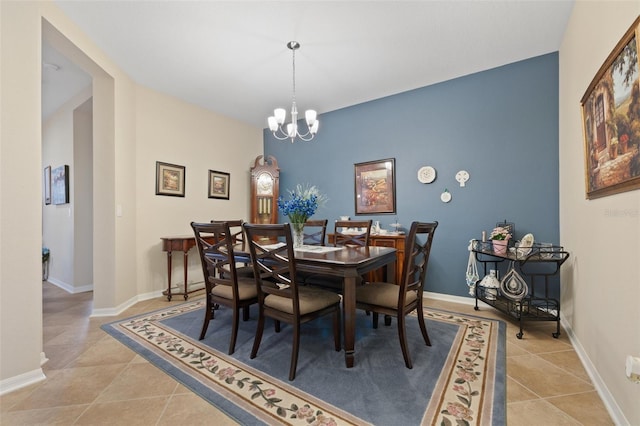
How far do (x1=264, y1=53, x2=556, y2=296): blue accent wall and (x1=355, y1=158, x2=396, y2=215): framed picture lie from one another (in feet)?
0.30

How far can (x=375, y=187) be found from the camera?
3922mm

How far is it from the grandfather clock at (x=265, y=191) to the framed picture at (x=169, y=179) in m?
1.19

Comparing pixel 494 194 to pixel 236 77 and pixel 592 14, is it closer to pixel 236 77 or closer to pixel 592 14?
pixel 592 14

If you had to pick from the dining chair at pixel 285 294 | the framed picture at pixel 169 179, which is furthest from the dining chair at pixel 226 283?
the framed picture at pixel 169 179

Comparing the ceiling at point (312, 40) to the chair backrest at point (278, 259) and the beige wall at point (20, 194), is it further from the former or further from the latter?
the chair backrest at point (278, 259)

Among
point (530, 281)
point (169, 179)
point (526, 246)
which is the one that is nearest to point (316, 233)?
point (526, 246)

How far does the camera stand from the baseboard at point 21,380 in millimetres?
1603

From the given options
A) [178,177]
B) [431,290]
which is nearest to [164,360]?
[178,177]

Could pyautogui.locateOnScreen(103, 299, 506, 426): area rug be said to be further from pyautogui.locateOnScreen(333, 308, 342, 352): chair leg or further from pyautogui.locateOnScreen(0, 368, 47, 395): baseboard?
pyautogui.locateOnScreen(0, 368, 47, 395): baseboard

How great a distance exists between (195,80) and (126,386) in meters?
3.26

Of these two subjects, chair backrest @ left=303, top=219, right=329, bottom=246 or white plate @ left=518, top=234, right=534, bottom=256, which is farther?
chair backrest @ left=303, top=219, right=329, bottom=246

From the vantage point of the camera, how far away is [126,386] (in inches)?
65.2

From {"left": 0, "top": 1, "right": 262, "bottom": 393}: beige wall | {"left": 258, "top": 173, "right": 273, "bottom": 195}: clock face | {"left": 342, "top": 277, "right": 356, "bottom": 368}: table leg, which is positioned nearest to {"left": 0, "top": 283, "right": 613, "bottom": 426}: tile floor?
{"left": 0, "top": 1, "right": 262, "bottom": 393}: beige wall

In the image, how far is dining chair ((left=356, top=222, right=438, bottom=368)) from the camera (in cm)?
180
